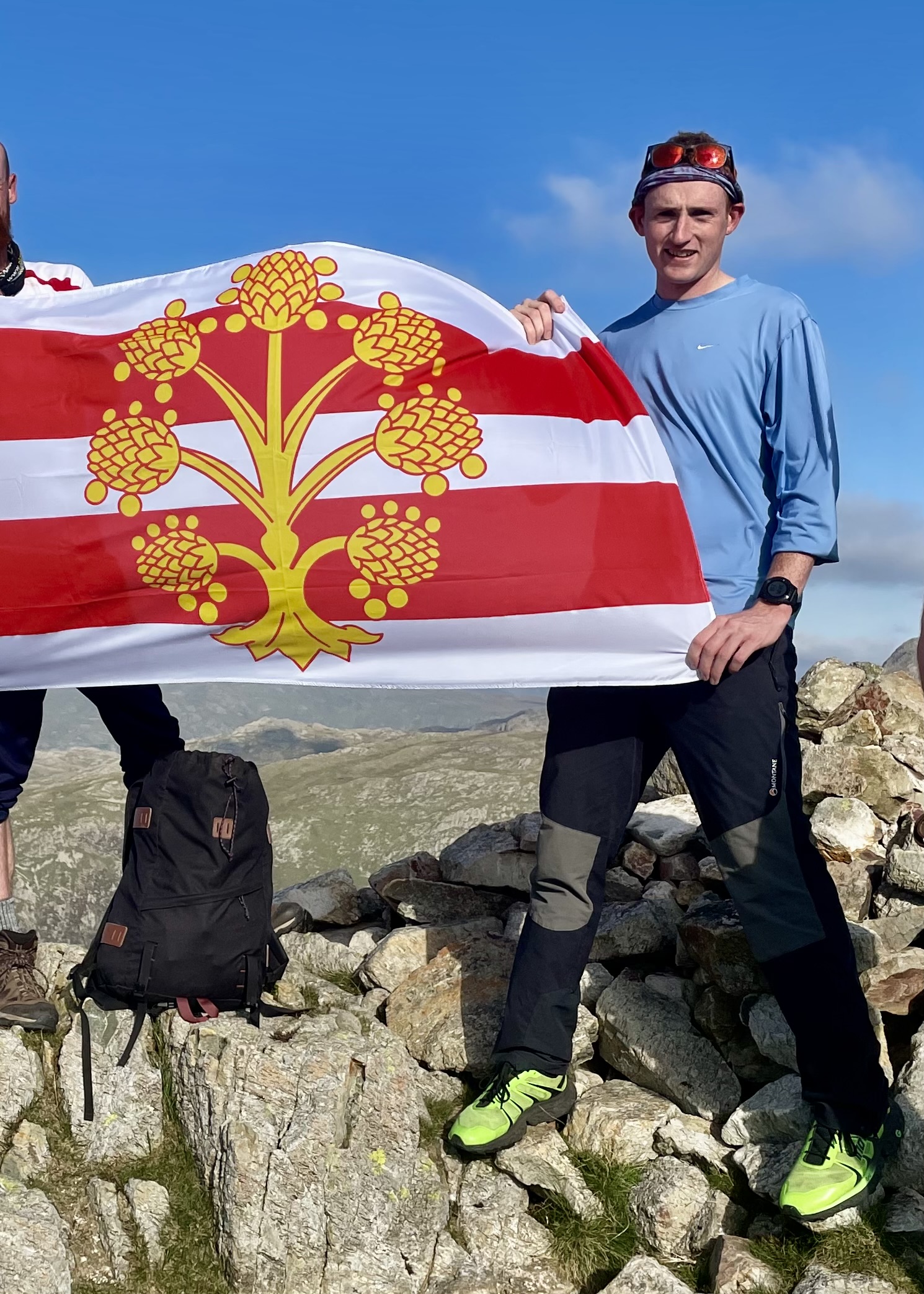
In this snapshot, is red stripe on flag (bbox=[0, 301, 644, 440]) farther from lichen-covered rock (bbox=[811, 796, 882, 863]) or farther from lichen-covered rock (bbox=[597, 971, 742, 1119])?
lichen-covered rock (bbox=[811, 796, 882, 863])

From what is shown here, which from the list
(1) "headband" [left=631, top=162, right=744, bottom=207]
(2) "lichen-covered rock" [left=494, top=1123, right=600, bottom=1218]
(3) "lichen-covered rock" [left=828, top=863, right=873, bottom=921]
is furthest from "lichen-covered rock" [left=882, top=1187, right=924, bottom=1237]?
(1) "headband" [left=631, top=162, right=744, bottom=207]

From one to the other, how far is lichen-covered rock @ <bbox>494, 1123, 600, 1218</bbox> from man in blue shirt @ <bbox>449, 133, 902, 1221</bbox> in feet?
0.68

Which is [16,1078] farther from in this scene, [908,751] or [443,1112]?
[908,751]

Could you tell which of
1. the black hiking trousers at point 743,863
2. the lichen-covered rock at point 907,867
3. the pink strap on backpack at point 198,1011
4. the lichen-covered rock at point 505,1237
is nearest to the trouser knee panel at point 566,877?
the black hiking trousers at point 743,863

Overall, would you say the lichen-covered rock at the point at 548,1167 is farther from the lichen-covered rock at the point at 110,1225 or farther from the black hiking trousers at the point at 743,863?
the lichen-covered rock at the point at 110,1225

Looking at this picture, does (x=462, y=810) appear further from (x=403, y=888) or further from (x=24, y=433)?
(x=24, y=433)

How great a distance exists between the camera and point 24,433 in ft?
18.1

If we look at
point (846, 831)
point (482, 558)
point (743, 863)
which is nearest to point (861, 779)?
point (846, 831)

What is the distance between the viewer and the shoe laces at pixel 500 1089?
484 cm

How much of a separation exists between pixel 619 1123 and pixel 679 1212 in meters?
0.49

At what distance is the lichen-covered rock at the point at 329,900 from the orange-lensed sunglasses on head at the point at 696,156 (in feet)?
15.8

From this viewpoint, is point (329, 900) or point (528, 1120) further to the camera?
point (329, 900)

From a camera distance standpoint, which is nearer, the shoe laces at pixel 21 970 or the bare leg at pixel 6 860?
the shoe laces at pixel 21 970

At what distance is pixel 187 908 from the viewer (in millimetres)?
5234
